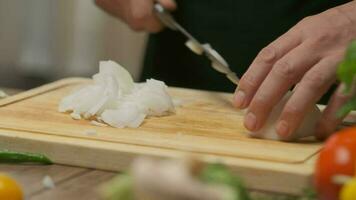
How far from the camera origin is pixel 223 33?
195 centimetres

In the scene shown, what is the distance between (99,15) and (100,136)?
1.98m

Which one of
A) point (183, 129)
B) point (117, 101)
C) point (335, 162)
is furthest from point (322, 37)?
point (335, 162)

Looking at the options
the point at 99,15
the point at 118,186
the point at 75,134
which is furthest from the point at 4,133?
the point at 99,15

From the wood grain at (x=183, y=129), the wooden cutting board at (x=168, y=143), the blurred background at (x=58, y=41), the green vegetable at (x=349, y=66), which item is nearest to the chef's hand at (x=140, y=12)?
the wood grain at (x=183, y=129)

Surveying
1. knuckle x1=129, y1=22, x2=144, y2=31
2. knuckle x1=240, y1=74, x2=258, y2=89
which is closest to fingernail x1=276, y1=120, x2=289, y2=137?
knuckle x1=240, y1=74, x2=258, y2=89

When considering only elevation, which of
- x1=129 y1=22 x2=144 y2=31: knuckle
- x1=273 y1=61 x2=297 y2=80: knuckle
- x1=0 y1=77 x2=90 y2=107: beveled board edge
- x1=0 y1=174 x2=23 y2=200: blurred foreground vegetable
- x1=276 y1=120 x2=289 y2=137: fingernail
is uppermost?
x1=273 y1=61 x2=297 y2=80: knuckle

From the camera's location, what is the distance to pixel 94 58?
3271 mm

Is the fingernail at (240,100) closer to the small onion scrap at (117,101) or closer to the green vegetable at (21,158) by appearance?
the small onion scrap at (117,101)

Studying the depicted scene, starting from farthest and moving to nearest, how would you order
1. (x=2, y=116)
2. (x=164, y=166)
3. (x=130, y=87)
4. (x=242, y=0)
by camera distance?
(x=242, y=0), (x=130, y=87), (x=2, y=116), (x=164, y=166)

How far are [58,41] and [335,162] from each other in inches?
100

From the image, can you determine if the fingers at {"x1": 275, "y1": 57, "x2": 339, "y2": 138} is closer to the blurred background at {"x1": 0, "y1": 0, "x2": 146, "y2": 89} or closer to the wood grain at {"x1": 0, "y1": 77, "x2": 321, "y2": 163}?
the wood grain at {"x1": 0, "y1": 77, "x2": 321, "y2": 163}

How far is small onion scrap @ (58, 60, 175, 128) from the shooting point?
140cm

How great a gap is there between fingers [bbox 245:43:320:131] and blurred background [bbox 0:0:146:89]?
1858 millimetres

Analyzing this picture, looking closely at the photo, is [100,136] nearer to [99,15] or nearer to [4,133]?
[4,133]
